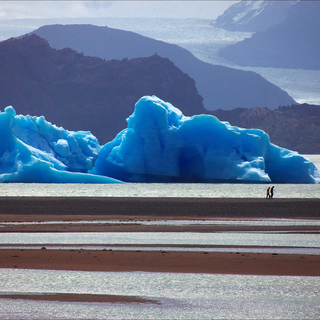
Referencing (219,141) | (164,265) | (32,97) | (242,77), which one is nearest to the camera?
(164,265)

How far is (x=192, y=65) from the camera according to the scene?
5571 inches

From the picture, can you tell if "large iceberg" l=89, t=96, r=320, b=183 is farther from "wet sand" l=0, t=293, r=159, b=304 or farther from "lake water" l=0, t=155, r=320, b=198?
"wet sand" l=0, t=293, r=159, b=304

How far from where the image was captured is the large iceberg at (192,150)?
2489 centimetres

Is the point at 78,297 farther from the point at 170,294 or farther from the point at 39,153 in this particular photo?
the point at 39,153

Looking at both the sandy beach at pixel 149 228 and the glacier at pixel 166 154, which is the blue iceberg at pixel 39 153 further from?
the sandy beach at pixel 149 228

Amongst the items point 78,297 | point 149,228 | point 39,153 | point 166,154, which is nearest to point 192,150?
point 166,154

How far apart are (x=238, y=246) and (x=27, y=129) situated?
19.6 metres

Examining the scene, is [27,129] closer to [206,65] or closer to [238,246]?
[238,246]

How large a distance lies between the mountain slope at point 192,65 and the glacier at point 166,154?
114502mm

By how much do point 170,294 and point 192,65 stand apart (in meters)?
139

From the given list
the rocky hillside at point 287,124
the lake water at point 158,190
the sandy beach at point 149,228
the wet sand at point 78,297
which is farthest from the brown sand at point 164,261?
the rocky hillside at point 287,124

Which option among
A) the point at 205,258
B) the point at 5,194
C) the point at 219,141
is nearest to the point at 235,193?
the point at 219,141

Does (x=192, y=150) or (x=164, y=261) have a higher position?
(x=164, y=261)

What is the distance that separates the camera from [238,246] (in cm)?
921
